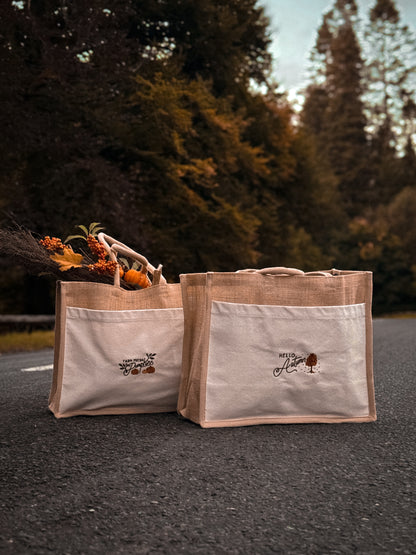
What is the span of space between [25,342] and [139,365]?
23.6ft

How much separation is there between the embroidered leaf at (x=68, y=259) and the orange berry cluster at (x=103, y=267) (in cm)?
7

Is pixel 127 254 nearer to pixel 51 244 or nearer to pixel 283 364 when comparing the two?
pixel 51 244

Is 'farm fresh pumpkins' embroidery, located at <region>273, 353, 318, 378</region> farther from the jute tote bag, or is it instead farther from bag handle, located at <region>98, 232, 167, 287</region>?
bag handle, located at <region>98, 232, 167, 287</region>

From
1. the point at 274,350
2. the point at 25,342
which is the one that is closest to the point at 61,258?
the point at 274,350

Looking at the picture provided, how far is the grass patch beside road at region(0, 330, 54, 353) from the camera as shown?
30.2 ft

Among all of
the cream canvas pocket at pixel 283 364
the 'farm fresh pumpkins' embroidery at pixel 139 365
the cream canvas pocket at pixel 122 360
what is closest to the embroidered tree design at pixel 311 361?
the cream canvas pocket at pixel 283 364

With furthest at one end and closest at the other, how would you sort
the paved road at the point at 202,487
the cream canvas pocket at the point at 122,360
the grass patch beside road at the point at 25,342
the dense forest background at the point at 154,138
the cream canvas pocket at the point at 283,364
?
the dense forest background at the point at 154,138, the grass patch beside road at the point at 25,342, the cream canvas pocket at the point at 122,360, the cream canvas pocket at the point at 283,364, the paved road at the point at 202,487

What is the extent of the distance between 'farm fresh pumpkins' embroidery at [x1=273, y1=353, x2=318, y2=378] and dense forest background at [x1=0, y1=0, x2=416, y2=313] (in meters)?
6.86

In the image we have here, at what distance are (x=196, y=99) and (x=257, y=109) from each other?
190 inches

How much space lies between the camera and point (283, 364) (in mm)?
2975

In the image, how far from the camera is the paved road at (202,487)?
164 centimetres

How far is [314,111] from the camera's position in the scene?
4900cm

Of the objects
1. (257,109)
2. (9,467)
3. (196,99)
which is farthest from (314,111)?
(9,467)

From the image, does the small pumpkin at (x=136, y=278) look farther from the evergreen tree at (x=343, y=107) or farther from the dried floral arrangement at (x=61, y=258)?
the evergreen tree at (x=343, y=107)
